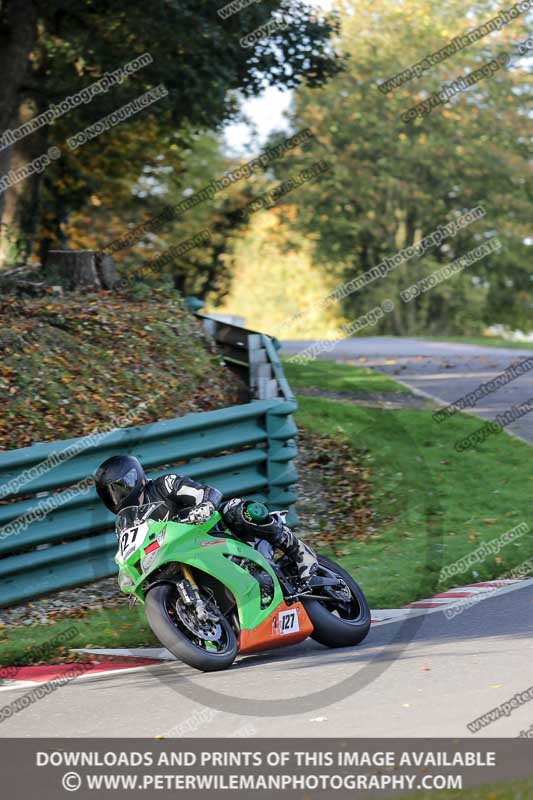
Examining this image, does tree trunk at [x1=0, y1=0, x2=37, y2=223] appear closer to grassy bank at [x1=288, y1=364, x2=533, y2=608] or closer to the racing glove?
grassy bank at [x1=288, y1=364, x2=533, y2=608]

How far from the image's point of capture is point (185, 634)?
283 inches

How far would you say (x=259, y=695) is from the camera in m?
6.78

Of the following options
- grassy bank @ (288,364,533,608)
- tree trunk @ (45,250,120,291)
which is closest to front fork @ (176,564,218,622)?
grassy bank @ (288,364,533,608)

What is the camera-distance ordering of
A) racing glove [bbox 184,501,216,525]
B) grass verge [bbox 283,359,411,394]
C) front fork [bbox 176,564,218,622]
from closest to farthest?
front fork [bbox 176,564,218,622], racing glove [bbox 184,501,216,525], grass verge [bbox 283,359,411,394]

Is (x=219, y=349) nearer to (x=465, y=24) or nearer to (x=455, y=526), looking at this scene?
(x=455, y=526)

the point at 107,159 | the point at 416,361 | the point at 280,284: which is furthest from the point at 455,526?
the point at 280,284

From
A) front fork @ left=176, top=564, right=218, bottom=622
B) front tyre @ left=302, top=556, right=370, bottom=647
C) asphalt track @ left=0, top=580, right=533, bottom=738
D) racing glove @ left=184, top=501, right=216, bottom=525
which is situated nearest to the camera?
asphalt track @ left=0, top=580, right=533, bottom=738

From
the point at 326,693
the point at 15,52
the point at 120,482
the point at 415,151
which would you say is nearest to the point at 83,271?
the point at 120,482

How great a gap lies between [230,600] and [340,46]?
162ft

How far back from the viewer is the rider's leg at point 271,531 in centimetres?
764

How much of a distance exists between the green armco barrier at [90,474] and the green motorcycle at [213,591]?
1737 millimetres

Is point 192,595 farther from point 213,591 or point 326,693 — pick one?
point 326,693

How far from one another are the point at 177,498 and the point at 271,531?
665mm

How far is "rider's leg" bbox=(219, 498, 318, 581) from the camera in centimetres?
764
